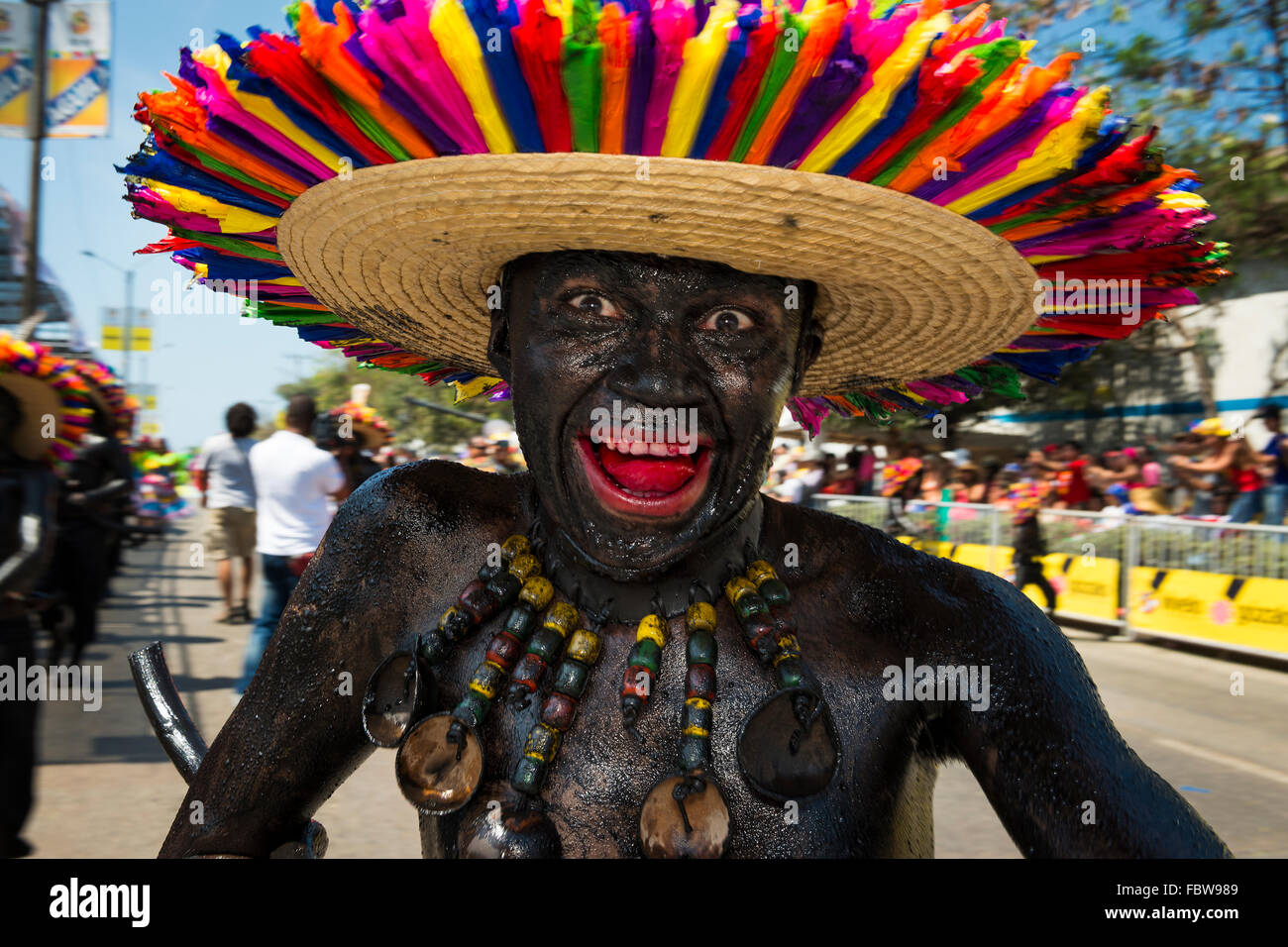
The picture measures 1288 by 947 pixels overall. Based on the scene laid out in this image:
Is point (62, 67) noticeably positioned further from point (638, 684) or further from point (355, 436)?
point (638, 684)

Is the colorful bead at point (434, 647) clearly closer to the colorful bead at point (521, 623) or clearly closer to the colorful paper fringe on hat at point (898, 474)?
the colorful bead at point (521, 623)

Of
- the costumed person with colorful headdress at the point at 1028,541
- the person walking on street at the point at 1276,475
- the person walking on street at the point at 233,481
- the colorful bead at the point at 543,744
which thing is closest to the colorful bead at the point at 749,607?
the colorful bead at the point at 543,744

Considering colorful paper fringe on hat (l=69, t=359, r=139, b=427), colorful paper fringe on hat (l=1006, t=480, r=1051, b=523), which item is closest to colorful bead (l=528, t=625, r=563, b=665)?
colorful paper fringe on hat (l=69, t=359, r=139, b=427)

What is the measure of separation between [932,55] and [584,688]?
0.96 metres

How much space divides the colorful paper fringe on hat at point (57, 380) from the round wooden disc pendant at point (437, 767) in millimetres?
3854

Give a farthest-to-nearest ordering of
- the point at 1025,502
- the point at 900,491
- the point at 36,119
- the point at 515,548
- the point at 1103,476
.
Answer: the point at 900,491, the point at 1103,476, the point at 36,119, the point at 1025,502, the point at 515,548

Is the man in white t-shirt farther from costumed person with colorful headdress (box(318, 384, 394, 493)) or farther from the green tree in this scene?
the green tree

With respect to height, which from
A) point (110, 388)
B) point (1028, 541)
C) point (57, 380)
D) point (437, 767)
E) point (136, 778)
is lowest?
point (136, 778)

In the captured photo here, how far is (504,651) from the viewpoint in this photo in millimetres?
1662

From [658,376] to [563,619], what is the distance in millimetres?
409

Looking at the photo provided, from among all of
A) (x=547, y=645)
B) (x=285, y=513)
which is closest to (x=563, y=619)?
(x=547, y=645)

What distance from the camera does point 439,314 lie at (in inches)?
80.0
